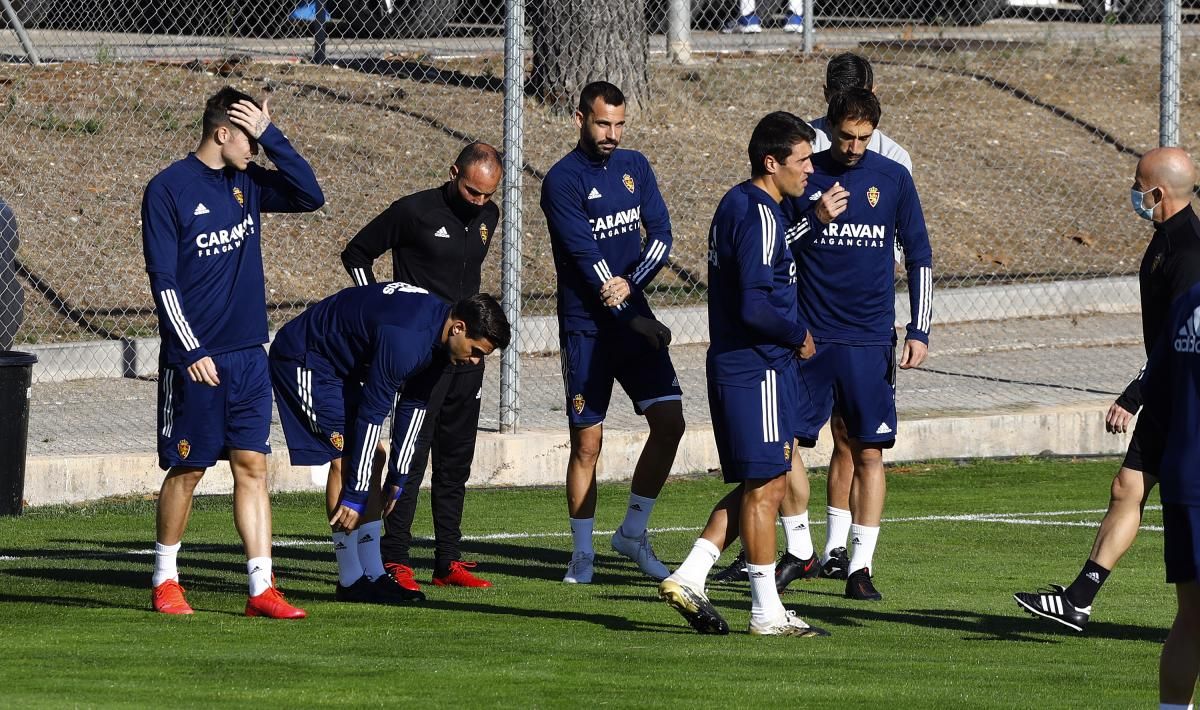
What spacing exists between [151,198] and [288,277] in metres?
8.33

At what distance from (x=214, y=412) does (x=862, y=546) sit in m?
2.96

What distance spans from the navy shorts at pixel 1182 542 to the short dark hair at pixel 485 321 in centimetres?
283

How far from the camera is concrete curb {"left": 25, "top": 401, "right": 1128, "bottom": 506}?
11914 mm

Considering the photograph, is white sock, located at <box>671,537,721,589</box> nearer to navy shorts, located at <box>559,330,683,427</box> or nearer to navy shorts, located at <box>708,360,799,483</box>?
navy shorts, located at <box>708,360,799,483</box>

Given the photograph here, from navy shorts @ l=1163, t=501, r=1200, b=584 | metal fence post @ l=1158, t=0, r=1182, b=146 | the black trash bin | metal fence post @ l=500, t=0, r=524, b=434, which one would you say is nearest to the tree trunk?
metal fence post @ l=500, t=0, r=524, b=434

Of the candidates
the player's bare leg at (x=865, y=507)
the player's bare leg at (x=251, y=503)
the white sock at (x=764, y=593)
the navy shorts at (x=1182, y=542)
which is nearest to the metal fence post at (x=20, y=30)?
the player's bare leg at (x=251, y=503)

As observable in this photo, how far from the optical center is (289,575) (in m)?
9.66

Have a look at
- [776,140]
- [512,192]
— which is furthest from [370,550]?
[512,192]

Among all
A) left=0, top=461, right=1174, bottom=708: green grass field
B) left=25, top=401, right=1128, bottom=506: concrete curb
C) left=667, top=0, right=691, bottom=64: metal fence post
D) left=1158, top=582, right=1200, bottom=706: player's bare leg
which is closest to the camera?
left=1158, top=582, right=1200, bottom=706: player's bare leg

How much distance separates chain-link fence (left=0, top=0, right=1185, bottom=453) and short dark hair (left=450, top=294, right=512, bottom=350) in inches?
202

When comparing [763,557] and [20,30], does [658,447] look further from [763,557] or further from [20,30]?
[20,30]

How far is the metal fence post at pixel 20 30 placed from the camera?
1694 centimetres

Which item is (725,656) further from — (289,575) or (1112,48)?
(1112,48)

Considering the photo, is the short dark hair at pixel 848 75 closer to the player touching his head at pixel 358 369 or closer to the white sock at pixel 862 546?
the white sock at pixel 862 546
